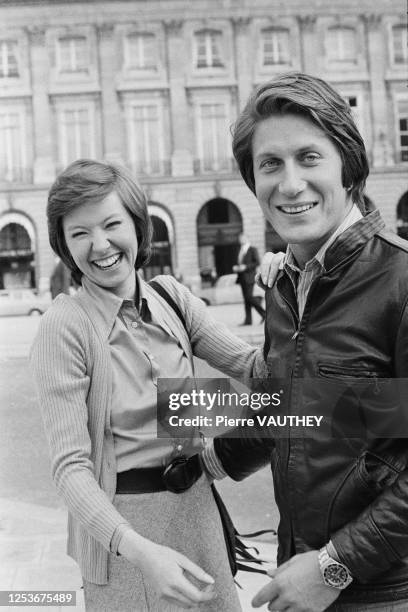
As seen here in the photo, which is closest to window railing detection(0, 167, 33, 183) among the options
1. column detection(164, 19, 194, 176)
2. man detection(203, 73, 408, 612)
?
column detection(164, 19, 194, 176)

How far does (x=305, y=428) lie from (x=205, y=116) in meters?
1.17

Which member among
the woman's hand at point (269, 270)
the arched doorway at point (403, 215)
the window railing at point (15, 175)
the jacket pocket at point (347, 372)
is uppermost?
the window railing at point (15, 175)

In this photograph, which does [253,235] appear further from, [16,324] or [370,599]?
[370,599]

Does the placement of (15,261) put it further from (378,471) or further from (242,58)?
(378,471)

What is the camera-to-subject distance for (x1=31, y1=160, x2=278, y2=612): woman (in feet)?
2.39

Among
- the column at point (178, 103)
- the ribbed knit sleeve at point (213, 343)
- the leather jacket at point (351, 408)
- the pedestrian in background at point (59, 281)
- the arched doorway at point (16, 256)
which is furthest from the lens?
the column at point (178, 103)

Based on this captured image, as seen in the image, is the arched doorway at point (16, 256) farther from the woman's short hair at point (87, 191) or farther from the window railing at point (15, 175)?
the woman's short hair at point (87, 191)

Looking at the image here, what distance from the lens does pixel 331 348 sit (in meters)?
0.63

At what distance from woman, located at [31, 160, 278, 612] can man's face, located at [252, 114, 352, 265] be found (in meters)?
0.21

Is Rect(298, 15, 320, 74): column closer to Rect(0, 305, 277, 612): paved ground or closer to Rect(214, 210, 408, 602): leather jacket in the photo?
Rect(0, 305, 277, 612): paved ground

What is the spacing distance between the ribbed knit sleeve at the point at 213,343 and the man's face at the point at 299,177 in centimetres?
26

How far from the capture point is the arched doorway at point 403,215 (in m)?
1.39

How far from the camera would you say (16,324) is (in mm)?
1361

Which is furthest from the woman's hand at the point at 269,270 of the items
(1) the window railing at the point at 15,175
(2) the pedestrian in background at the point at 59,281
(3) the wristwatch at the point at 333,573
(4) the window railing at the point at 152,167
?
(4) the window railing at the point at 152,167
